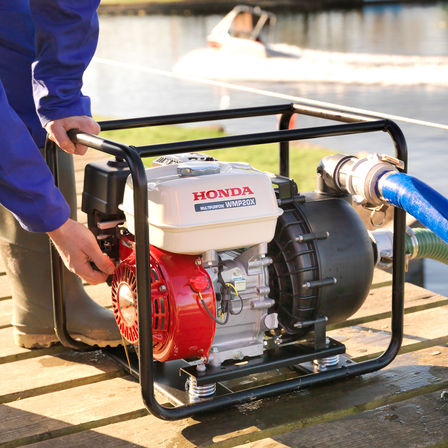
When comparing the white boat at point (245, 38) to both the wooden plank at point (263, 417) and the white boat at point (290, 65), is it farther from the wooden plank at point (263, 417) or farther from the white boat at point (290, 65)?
the wooden plank at point (263, 417)

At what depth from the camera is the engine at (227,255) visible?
1.72m

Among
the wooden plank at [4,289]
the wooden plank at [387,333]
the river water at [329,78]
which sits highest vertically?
the wooden plank at [387,333]

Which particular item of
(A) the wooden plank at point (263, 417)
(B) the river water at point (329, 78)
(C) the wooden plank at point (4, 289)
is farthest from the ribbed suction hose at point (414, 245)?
(B) the river water at point (329, 78)

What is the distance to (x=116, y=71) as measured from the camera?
679 inches

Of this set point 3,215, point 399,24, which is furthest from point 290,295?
A: point 399,24

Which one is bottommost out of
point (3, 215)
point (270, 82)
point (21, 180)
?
point (270, 82)

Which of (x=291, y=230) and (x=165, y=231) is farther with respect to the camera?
(x=291, y=230)

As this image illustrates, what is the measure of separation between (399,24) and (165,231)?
3251cm

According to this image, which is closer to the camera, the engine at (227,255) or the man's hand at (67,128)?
the engine at (227,255)

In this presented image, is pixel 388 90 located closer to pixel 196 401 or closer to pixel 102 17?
pixel 196 401

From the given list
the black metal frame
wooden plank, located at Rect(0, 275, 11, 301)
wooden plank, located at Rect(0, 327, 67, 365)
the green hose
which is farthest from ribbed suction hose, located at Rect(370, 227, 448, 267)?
wooden plank, located at Rect(0, 275, 11, 301)

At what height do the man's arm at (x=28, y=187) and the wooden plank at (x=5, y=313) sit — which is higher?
the man's arm at (x=28, y=187)

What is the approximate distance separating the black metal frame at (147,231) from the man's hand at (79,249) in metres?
0.15

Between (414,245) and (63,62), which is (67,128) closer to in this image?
(63,62)
